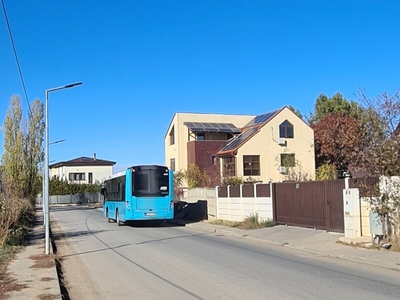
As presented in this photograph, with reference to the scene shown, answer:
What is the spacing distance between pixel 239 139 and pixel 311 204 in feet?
94.9

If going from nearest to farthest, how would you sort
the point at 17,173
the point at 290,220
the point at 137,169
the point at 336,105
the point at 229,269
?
1. the point at 229,269
2. the point at 290,220
3. the point at 137,169
4. the point at 17,173
5. the point at 336,105

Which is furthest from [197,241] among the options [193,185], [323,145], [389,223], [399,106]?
[323,145]

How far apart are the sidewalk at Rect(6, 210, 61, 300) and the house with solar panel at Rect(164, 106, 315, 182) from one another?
30874 millimetres

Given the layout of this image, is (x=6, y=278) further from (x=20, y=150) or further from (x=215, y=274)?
(x=20, y=150)

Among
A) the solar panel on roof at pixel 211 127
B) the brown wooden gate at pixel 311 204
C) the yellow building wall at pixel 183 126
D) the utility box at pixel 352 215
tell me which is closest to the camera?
the utility box at pixel 352 215

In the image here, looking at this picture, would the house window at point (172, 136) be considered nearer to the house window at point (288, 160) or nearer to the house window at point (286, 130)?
the house window at point (286, 130)

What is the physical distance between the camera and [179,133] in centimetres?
5444

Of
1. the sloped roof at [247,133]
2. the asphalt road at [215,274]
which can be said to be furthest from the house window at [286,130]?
the asphalt road at [215,274]

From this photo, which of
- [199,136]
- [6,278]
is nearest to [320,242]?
[6,278]

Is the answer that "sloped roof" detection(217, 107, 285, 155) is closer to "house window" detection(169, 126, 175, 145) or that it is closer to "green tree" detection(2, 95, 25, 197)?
"house window" detection(169, 126, 175, 145)

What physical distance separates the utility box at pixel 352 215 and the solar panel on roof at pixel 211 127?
35065mm

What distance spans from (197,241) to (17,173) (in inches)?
1180

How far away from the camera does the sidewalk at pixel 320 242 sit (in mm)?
13459

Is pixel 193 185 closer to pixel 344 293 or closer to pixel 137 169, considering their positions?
pixel 137 169
